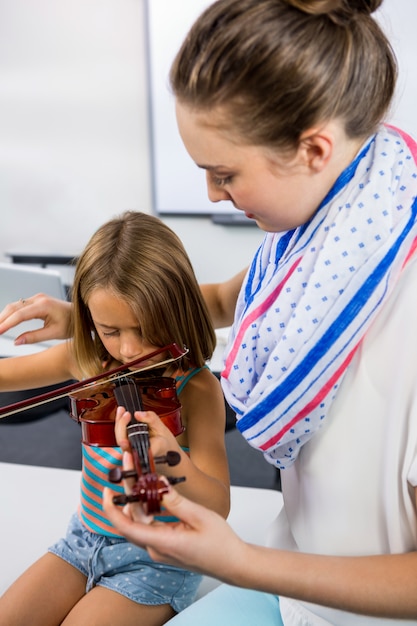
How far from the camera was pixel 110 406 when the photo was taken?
→ 3.41 feet

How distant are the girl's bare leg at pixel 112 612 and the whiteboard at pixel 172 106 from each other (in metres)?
2.34

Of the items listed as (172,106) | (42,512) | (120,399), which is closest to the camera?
(120,399)

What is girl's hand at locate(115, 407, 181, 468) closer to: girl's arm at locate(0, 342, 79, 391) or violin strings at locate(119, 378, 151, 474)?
violin strings at locate(119, 378, 151, 474)

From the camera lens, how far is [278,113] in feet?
2.26

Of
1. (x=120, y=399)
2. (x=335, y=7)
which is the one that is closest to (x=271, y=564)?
(x=120, y=399)

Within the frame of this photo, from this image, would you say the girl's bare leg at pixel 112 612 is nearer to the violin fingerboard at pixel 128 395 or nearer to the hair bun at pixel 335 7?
the violin fingerboard at pixel 128 395

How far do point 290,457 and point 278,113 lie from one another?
436 millimetres

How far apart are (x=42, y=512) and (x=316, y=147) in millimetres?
977

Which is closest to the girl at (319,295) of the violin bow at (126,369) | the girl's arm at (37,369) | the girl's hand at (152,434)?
the girl's hand at (152,434)

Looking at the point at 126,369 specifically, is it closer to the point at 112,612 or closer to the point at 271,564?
the point at 112,612

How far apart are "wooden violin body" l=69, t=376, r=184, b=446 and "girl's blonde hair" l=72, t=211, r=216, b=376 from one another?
86 millimetres

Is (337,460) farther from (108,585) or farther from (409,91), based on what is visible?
(409,91)

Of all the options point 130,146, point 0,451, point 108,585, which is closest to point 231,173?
point 108,585

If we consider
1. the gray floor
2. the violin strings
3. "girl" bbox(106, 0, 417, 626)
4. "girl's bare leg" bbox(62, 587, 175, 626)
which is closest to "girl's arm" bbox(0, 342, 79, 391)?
the violin strings
